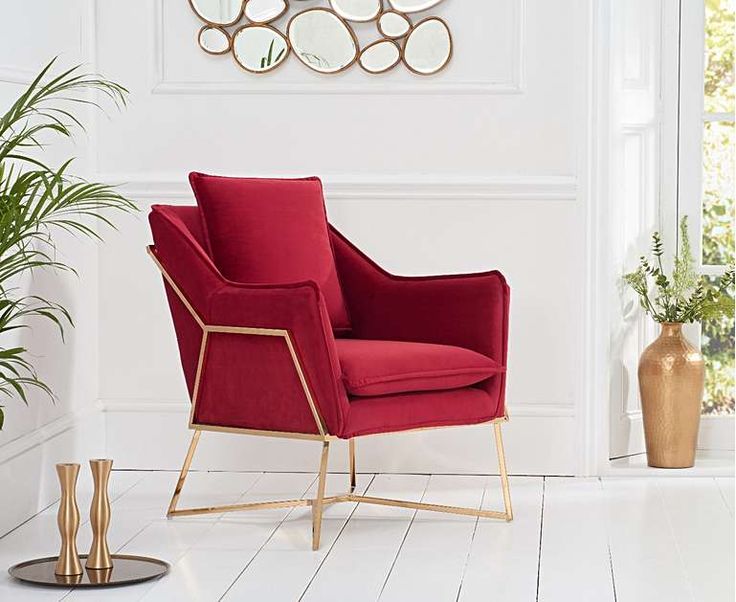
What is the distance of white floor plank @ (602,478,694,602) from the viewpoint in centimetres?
280

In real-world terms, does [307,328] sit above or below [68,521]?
above

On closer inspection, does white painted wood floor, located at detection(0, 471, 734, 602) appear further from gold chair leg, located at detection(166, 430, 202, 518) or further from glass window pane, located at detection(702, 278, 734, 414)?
glass window pane, located at detection(702, 278, 734, 414)

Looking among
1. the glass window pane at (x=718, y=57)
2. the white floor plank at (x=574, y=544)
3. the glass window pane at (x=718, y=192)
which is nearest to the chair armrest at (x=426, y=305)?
the white floor plank at (x=574, y=544)

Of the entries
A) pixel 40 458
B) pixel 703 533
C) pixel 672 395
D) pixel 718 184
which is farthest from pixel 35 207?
pixel 718 184

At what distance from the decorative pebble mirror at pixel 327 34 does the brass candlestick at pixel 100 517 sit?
1.83 m

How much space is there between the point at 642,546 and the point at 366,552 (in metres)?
0.73

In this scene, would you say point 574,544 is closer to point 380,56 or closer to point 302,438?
point 302,438

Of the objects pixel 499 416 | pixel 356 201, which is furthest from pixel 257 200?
pixel 499 416

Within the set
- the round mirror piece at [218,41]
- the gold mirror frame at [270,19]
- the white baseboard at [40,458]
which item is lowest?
the white baseboard at [40,458]

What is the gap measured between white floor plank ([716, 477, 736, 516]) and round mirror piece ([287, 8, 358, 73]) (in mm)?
1882

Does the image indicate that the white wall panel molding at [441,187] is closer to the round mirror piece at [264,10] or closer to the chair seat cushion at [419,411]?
the round mirror piece at [264,10]

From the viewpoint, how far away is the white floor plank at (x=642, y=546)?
280 centimetres

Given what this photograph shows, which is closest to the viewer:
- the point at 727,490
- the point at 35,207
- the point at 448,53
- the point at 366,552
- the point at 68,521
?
the point at 68,521

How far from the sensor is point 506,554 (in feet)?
10.2
